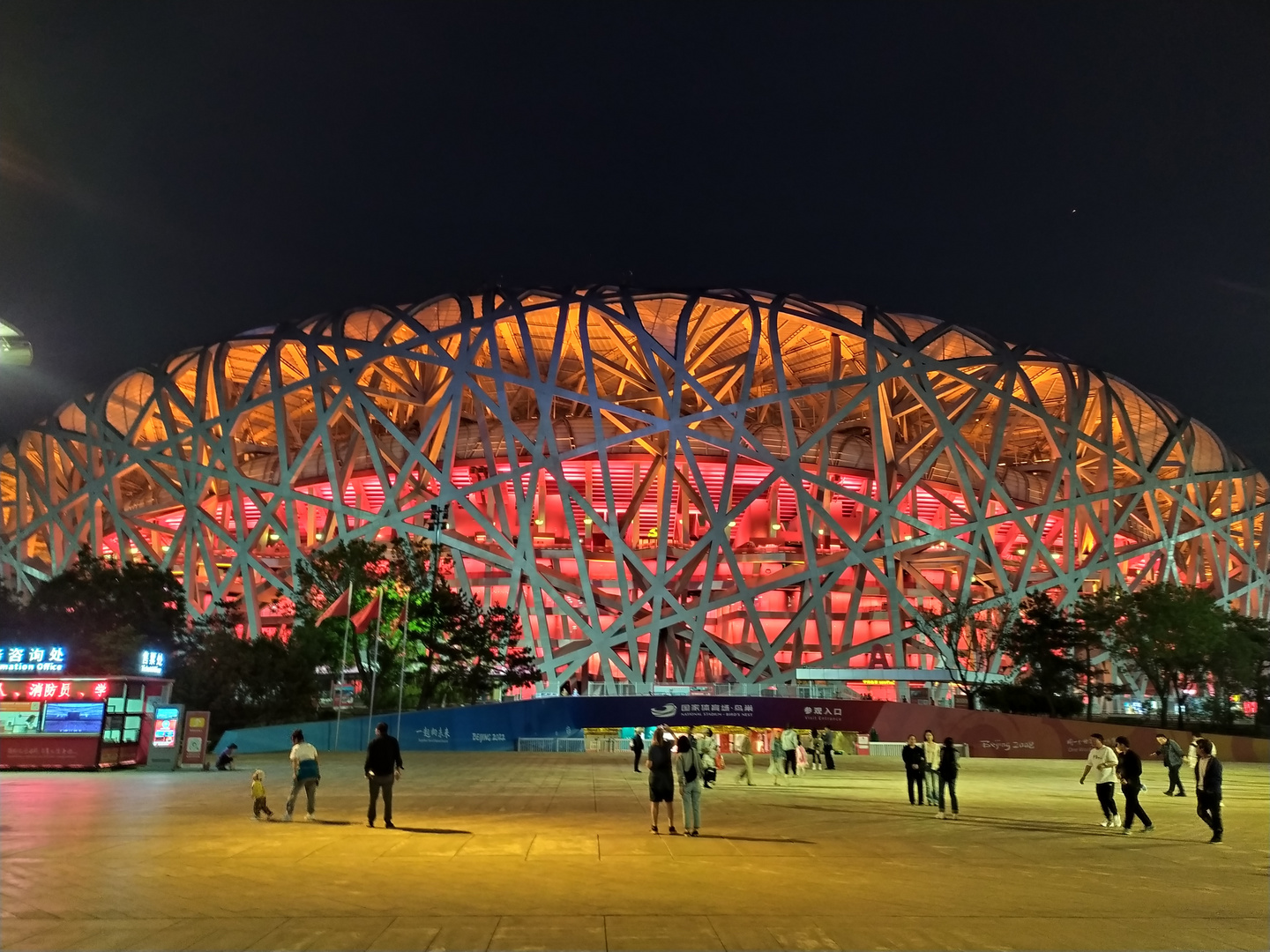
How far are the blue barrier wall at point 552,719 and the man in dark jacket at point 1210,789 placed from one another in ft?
80.1

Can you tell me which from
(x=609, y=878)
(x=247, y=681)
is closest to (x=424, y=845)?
(x=609, y=878)

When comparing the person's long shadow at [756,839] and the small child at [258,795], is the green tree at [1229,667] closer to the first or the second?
the person's long shadow at [756,839]

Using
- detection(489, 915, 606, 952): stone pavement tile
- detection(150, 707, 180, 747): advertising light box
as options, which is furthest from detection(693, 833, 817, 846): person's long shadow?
detection(150, 707, 180, 747): advertising light box

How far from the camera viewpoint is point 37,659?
24.8 meters

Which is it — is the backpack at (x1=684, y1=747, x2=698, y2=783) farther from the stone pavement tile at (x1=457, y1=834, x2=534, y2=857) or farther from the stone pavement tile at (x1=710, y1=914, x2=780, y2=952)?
the stone pavement tile at (x1=710, y1=914, x2=780, y2=952)

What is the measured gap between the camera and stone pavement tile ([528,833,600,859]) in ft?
33.5

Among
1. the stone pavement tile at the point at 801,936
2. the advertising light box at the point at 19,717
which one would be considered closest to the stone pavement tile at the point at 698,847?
the stone pavement tile at the point at 801,936

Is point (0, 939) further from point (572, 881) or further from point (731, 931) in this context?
point (731, 931)

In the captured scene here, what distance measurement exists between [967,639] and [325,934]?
4749cm

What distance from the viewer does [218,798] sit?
16.5 meters

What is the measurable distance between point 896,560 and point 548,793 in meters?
40.1

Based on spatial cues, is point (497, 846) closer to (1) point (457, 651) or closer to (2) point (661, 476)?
(1) point (457, 651)

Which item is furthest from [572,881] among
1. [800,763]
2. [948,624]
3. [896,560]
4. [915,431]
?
[915,431]

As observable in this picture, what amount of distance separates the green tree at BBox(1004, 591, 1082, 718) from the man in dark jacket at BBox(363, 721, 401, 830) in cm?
3935
